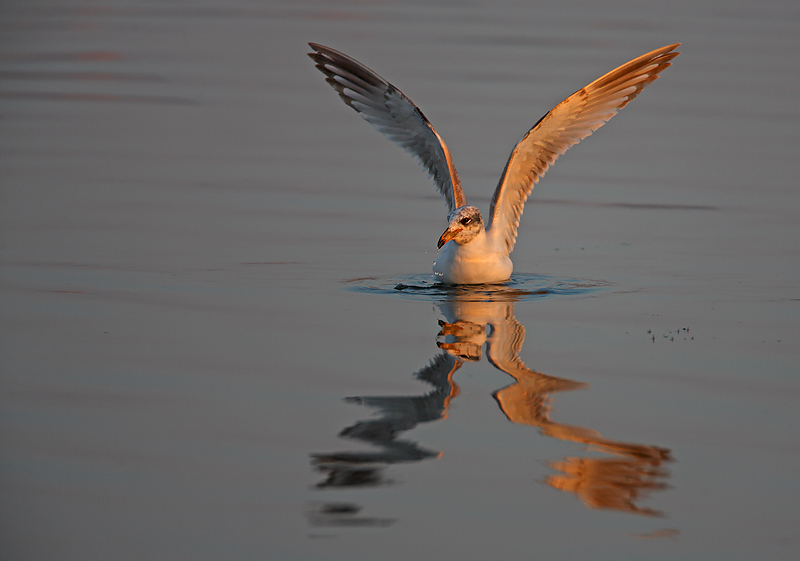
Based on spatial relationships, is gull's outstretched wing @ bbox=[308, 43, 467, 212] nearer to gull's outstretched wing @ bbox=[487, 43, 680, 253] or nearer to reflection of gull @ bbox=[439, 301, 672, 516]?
gull's outstretched wing @ bbox=[487, 43, 680, 253]

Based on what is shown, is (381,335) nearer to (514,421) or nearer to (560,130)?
(514,421)

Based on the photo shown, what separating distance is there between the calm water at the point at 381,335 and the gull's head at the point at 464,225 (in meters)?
0.50

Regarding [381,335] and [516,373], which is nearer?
[516,373]

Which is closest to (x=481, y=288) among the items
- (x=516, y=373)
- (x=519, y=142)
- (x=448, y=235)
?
(x=448, y=235)

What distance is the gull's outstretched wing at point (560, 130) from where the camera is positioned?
9.71 metres

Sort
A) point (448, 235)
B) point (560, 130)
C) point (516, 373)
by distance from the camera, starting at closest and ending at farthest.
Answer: point (516, 373)
point (448, 235)
point (560, 130)

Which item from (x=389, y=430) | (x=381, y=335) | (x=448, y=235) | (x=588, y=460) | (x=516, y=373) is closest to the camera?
(x=588, y=460)

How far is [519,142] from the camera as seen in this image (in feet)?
31.2

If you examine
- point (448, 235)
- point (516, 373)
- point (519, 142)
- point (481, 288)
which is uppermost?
point (519, 142)

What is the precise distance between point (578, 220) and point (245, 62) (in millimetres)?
10652

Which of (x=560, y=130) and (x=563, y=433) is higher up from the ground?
(x=560, y=130)

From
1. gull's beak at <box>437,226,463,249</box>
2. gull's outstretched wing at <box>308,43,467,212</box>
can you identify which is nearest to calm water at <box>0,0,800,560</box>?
gull's beak at <box>437,226,463,249</box>

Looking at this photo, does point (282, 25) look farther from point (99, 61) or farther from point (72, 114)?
point (72, 114)

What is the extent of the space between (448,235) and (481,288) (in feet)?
1.70
